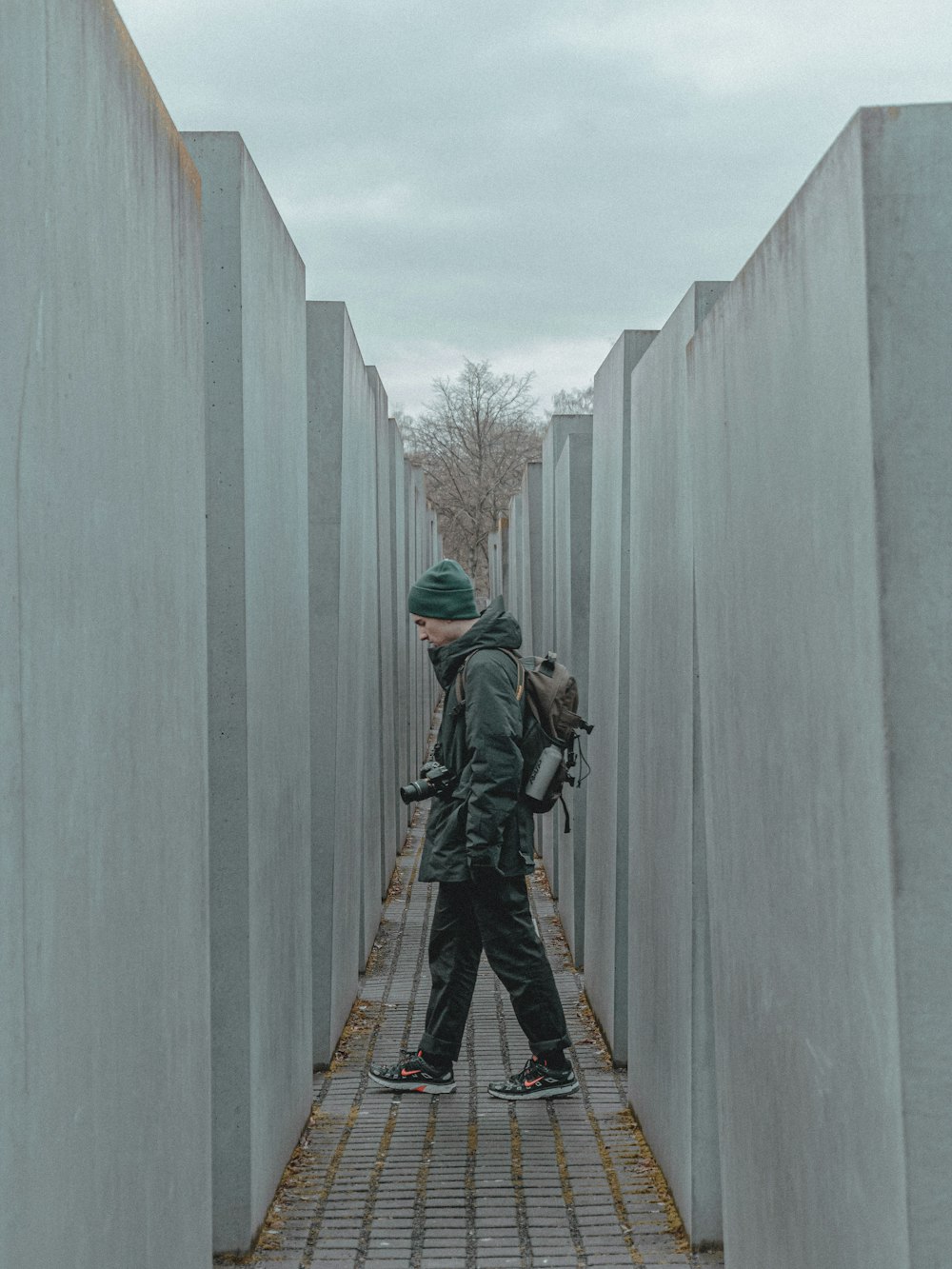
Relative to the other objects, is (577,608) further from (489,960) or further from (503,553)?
(503,553)

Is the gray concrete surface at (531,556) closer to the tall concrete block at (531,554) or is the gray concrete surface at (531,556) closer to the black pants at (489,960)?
the tall concrete block at (531,554)

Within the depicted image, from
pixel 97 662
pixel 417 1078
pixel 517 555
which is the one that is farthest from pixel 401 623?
pixel 97 662

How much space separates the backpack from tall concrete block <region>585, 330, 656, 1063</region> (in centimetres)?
35

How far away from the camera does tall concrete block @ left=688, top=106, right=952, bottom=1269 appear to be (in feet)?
8.02

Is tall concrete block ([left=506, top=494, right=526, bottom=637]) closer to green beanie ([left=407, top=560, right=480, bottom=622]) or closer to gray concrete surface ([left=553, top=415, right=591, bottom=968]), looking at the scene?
gray concrete surface ([left=553, top=415, right=591, bottom=968])

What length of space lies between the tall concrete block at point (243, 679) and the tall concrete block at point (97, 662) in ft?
2.67

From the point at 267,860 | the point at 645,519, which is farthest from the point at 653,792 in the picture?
the point at 267,860

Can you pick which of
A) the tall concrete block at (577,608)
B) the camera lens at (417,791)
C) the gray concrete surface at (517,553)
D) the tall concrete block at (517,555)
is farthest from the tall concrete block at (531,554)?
the camera lens at (417,791)

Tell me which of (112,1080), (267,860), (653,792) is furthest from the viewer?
(653,792)

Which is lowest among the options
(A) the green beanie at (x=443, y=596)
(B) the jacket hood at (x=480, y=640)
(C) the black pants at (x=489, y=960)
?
(C) the black pants at (x=489, y=960)

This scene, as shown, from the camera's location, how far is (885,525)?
8.08 feet

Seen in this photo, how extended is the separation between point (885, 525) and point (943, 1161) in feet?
3.20

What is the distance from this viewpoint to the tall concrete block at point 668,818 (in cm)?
472

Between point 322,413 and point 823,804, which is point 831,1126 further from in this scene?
point 322,413
